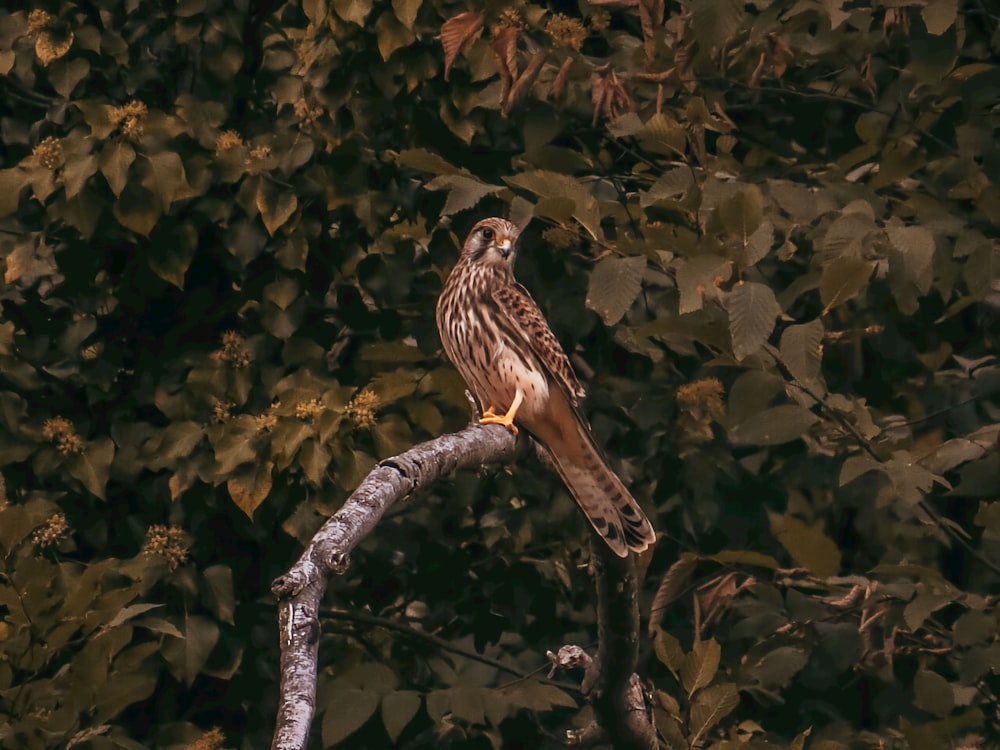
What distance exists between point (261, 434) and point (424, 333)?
1.96ft

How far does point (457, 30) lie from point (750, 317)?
45.3 inches

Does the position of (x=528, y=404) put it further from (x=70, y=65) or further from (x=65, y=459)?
(x=70, y=65)

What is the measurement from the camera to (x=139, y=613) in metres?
4.39

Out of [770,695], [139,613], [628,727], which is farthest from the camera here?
[770,695]

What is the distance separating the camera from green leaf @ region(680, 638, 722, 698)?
4.11 meters

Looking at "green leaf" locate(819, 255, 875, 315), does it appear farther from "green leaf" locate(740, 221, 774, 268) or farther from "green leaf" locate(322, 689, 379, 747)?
"green leaf" locate(322, 689, 379, 747)

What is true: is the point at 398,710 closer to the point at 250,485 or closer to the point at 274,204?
the point at 250,485

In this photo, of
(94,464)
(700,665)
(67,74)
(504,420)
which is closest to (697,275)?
(504,420)

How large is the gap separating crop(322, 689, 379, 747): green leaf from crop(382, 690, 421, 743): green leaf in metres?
0.03

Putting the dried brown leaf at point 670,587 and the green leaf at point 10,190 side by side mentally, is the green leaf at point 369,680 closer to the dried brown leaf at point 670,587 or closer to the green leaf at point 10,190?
the dried brown leaf at point 670,587

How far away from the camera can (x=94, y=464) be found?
186 inches

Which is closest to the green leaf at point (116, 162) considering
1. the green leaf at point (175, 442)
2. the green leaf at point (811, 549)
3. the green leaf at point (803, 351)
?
the green leaf at point (175, 442)

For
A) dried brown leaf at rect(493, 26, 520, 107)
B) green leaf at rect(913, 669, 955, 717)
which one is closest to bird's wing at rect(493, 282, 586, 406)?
dried brown leaf at rect(493, 26, 520, 107)

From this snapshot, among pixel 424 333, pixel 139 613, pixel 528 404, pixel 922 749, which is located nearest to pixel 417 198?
pixel 424 333
